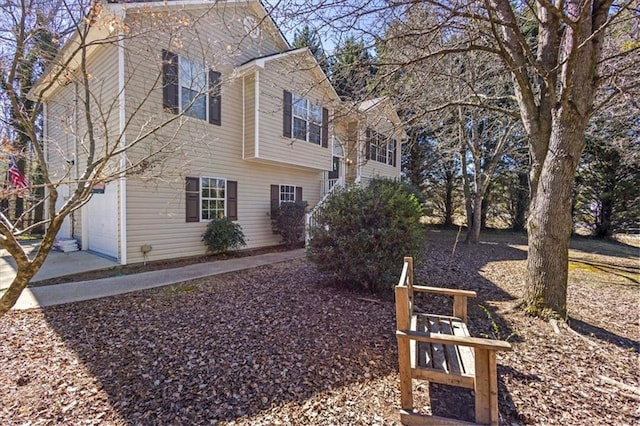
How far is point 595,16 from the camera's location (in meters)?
3.75

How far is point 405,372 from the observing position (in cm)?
235

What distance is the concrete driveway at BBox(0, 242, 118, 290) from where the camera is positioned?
5982mm

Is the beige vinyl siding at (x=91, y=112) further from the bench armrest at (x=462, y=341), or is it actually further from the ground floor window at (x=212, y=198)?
the bench armrest at (x=462, y=341)

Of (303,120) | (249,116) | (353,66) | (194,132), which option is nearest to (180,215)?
(194,132)

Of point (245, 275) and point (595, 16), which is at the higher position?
point (595, 16)

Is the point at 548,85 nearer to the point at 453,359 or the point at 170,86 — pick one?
the point at 453,359

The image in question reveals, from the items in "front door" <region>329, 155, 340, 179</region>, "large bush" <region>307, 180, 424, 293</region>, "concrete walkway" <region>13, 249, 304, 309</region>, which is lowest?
"concrete walkway" <region>13, 249, 304, 309</region>

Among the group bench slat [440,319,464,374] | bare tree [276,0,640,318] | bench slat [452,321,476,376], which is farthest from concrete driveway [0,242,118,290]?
bench slat [452,321,476,376]

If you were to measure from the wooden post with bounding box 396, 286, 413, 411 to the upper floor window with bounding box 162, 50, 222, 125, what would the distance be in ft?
22.0

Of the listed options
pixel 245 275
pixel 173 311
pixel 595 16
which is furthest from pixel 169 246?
pixel 595 16

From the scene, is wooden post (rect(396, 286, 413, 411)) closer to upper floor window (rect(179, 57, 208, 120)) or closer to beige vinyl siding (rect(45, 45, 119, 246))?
beige vinyl siding (rect(45, 45, 119, 246))

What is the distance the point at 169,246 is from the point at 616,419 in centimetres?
845

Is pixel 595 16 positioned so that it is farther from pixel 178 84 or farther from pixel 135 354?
pixel 178 84

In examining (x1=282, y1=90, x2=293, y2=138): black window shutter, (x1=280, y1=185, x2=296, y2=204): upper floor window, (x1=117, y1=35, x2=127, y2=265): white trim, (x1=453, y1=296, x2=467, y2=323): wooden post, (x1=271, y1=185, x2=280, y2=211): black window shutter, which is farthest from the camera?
(x1=280, y1=185, x2=296, y2=204): upper floor window
